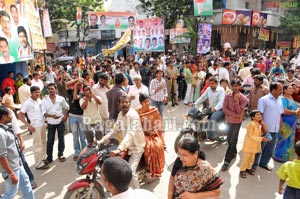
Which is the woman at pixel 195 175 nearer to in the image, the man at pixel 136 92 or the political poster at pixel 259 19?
the man at pixel 136 92

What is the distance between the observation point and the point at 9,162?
10.4 ft

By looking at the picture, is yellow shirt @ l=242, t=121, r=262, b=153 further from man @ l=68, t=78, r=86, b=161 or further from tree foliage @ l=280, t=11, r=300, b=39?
tree foliage @ l=280, t=11, r=300, b=39

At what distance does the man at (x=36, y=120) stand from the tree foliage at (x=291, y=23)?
67.9 feet

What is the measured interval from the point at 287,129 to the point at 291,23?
18765 millimetres

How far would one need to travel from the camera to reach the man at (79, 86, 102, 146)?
4.93m

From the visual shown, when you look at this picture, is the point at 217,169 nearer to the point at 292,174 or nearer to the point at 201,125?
the point at 201,125

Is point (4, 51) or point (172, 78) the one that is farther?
point (172, 78)

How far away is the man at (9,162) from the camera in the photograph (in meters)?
2.99

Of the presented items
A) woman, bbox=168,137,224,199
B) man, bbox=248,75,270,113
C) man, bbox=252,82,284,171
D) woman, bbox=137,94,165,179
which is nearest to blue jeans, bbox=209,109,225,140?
man, bbox=248,75,270,113

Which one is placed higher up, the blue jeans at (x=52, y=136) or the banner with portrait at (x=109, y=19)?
the banner with portrait at (x=109, y=19)

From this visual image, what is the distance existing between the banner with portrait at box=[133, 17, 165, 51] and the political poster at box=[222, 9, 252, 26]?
5.45 m

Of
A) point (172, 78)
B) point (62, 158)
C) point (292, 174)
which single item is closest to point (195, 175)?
point (292, 174)

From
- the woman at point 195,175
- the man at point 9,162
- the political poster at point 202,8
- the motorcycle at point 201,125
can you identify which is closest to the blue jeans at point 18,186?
the man at point 9,162

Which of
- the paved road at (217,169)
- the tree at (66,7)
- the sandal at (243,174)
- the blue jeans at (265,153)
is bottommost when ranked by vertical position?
the paved road at (217,169)
